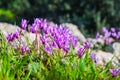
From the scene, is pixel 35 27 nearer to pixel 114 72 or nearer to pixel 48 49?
pixel 48 49

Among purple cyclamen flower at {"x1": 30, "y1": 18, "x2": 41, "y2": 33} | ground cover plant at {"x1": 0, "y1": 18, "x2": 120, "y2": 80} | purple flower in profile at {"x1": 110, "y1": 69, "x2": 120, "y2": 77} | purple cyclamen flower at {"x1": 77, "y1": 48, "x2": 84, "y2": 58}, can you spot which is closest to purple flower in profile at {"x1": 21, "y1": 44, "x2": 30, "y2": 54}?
ground cover plant at {"x1": 0, "y1": 18, "x2": 120, "y2": 80}

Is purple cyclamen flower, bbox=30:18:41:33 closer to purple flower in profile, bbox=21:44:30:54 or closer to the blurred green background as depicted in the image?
purple flower in profile, bbox=21:44:30:54

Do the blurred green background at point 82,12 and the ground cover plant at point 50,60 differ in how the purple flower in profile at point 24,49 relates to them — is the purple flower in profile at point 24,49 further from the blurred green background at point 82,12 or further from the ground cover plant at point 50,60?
the blurred green background at point 82,12

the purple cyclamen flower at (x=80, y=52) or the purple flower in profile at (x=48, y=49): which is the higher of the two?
the purple flower in profile at (x=48, y=49)

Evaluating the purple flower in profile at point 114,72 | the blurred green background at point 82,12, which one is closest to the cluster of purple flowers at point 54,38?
the purple flower in profile at point 114,72

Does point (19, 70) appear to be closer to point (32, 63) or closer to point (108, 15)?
point (32, 63)

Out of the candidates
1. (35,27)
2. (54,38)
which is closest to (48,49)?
(54,38)

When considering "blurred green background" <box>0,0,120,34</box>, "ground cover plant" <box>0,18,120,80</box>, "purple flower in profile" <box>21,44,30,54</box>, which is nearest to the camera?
"ground cover plant" <box>0,18,120,80</box>

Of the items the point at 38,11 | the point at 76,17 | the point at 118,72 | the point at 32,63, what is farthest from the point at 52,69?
the point at 38,11
